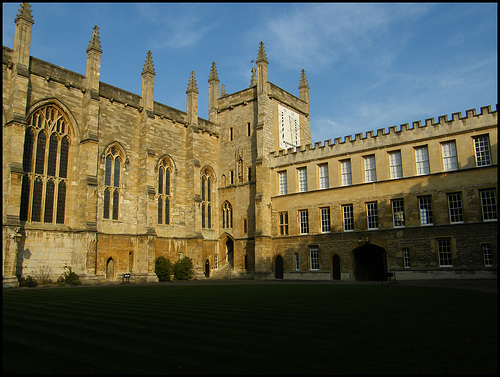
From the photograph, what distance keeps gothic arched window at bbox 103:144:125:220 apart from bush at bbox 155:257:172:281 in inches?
188

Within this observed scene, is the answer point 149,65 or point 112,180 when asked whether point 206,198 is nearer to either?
point 112,180

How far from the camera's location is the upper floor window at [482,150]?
27.0 meters

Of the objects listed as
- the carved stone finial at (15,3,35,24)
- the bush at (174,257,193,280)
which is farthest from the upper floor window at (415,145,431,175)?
the carved stone finial at (15,3,35,24)

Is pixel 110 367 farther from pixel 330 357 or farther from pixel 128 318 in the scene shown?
pixel 128 318

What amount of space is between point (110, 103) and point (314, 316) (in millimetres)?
27675

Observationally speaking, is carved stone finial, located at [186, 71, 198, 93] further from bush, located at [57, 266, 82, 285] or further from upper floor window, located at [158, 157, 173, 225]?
bush, located at [57, 266, 82, 285]

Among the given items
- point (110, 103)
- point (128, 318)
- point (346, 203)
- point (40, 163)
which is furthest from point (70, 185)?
point (128, 318)

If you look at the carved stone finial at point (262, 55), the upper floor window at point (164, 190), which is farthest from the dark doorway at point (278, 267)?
the carved stone finial at point (262, 55)

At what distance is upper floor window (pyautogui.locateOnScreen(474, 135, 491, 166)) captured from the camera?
26984 millimetres

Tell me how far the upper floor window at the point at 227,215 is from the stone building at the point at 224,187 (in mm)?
228

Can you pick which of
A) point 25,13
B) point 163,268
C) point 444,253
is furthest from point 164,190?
point 444,253

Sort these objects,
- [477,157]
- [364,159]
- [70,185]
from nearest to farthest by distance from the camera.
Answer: [477,157]
[70,185]
[364,159]

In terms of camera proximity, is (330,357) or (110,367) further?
(330,357)

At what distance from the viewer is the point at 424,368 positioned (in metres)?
5.52
